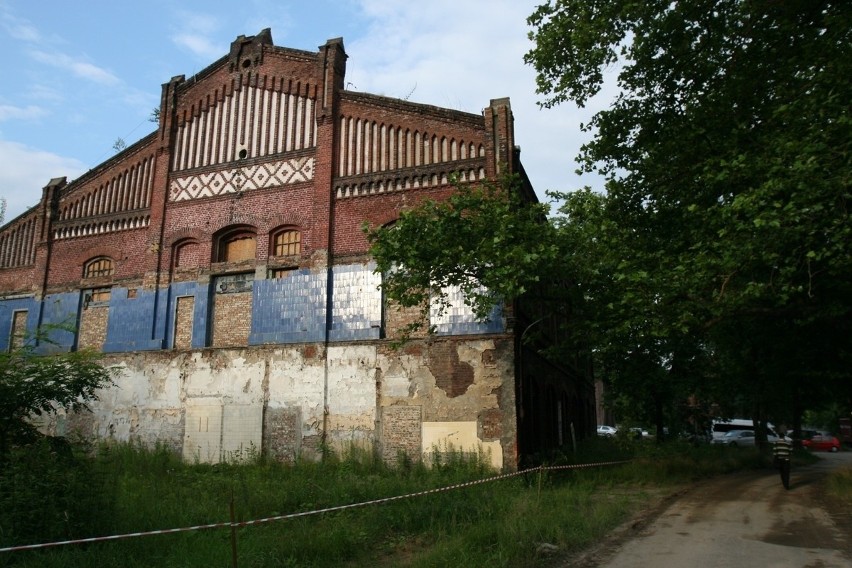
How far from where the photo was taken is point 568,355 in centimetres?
1416

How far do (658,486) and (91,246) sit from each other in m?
17.6

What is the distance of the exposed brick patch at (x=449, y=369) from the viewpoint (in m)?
14.4

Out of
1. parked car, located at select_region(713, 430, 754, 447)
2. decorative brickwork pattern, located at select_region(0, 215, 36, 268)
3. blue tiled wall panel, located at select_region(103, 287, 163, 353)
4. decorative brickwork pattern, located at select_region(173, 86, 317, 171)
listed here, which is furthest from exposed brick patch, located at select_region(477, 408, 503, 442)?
parked car, located at select_region(713, 430, 754, 447)

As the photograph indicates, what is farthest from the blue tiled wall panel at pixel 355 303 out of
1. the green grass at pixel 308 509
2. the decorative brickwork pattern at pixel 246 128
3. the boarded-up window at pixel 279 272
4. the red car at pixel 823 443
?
the red car at pixel 823 443

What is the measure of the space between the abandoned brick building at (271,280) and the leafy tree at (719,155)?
296 centimetres

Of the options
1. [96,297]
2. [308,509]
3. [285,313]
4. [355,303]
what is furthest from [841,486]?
[96,297]

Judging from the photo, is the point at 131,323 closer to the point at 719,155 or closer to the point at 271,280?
the point at 271,280

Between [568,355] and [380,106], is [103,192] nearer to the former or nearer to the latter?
[380,106]

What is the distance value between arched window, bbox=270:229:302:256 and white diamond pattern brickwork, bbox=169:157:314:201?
140 cm

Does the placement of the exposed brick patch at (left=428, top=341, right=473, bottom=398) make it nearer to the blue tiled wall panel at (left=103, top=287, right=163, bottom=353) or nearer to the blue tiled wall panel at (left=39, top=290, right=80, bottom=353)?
the blue tiled wall panel at (left=103, top=287, right=163, bottom=353)

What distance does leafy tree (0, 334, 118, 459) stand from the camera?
8.59 meters

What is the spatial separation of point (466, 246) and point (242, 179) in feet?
27.2

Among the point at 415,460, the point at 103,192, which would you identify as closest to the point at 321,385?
the point at 415,460

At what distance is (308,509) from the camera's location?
1027 cm
